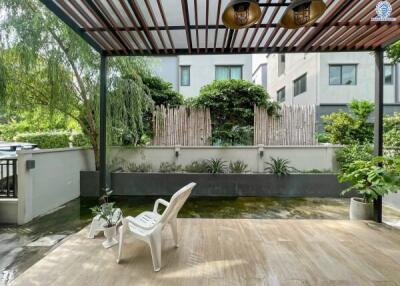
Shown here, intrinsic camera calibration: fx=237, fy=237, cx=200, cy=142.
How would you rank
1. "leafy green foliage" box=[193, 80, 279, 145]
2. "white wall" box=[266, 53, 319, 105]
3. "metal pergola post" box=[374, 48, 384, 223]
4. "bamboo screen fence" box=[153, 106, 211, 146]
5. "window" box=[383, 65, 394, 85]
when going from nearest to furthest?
1. "metal pergola post" box=[374, 48, 384, 223]
2. "bamboo screen fence" box=[153, 106, 211, 146]
3. "leafy green foliage" box=[193, 80, 279, 145]
4. "window" box=[383, 65, 394, 85]
5. "white wall" box=[266, 53, 319, 105]

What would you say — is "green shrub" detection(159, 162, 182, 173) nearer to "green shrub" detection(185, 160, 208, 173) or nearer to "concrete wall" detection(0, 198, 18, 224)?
"green shrub" detection(185, 160, 208, 173)

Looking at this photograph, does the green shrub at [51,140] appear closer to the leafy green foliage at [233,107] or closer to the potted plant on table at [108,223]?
the leafy green foliage at [233,107]

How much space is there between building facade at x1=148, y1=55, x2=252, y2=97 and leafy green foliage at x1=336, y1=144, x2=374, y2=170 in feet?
21.1

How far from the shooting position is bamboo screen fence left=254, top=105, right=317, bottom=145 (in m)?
6.98

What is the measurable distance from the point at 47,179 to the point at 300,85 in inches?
463

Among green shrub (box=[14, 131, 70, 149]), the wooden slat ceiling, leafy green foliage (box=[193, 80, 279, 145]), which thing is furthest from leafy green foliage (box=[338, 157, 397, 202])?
green shrub (box=[14, 131, 70, 149])

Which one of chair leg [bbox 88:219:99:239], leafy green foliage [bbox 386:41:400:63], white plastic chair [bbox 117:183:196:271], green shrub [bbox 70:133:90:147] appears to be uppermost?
leafy green foliage [bbox 386:41:400:63]

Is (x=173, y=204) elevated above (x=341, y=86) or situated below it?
below

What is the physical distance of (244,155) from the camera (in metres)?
6.85

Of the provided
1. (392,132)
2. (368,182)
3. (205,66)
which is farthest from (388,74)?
(368,182)

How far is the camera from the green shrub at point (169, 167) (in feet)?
21.8

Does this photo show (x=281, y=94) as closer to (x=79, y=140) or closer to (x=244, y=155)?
(x=244, y=155)

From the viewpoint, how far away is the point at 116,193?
6.27 m

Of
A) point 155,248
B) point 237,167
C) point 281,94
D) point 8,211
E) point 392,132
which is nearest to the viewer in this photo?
point 155,248
